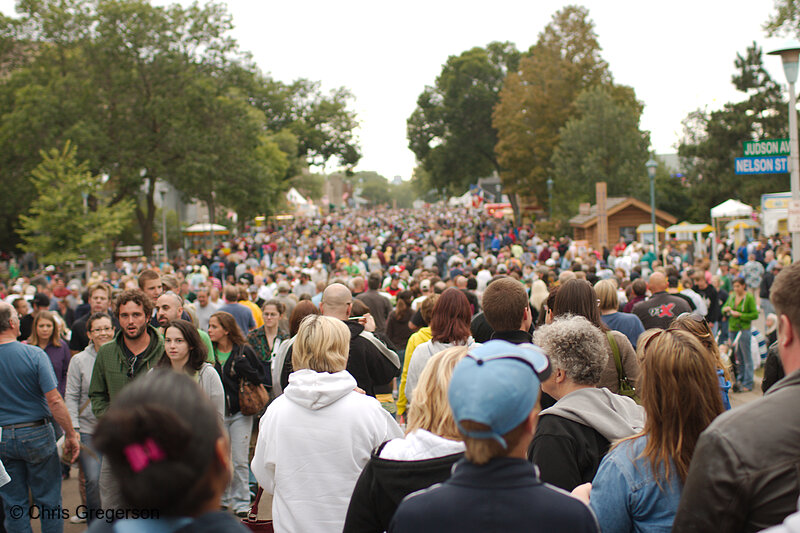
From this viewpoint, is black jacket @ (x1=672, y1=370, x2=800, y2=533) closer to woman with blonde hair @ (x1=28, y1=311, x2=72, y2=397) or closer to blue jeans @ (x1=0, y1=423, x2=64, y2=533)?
blue jeans @ (x1=0, y1=423, x2=64, y2=533)

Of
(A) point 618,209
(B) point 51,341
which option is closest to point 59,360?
(B) point 51,341

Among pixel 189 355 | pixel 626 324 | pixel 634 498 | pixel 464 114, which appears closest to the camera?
pixel 634 498

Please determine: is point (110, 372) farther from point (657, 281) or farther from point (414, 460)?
point (657, 281)

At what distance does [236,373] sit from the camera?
6.30m

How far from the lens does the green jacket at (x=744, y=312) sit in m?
10.6

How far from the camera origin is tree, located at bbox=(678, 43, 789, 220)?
41.2 meters

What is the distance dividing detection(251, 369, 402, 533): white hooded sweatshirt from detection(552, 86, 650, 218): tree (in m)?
39.0

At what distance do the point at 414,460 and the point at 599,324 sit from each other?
2.41 metres

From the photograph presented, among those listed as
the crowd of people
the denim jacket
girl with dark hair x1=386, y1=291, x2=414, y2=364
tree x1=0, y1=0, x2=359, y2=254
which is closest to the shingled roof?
tree x1=0, y1=0, x2=359, y2=254

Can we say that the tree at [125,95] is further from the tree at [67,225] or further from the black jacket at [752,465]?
the black jacket at [752,465]

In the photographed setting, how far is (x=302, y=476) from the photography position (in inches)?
141

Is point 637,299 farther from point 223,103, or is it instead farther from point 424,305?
point 223,103

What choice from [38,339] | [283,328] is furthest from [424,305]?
[38,339]

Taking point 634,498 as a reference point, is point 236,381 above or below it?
below
